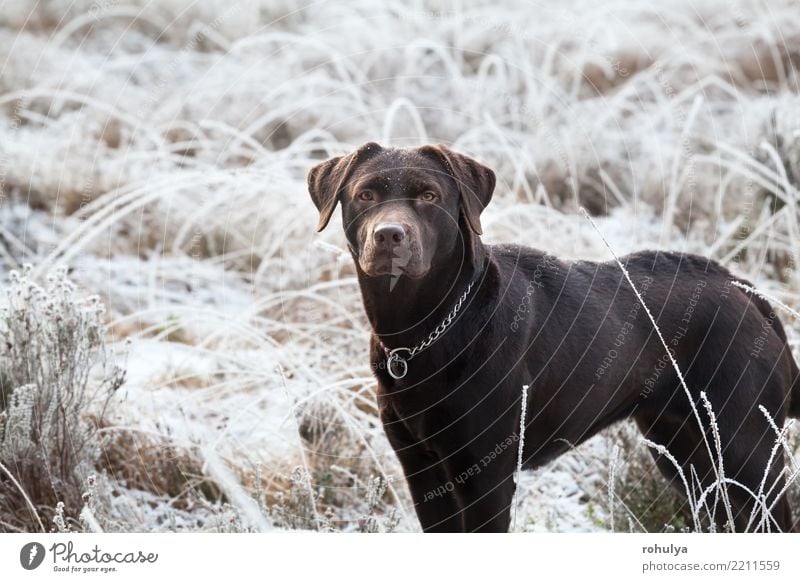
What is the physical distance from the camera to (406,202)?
3.07 m

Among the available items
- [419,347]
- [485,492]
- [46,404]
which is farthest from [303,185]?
[485,492]

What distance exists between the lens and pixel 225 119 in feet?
24.5

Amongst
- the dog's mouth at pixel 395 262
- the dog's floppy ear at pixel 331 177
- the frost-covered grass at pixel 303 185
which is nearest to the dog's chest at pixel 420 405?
the dog's mouth at pixel 395 262

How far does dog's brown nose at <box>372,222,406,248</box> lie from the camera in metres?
2.84

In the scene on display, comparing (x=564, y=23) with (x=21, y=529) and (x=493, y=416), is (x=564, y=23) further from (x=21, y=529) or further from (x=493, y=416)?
(x=21, y=529)

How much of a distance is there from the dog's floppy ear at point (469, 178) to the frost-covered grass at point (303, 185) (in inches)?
32.0

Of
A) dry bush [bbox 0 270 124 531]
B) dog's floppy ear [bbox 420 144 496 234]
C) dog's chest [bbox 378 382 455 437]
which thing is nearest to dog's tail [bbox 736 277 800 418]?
dog's floppy ear [bbox 420 144 496 234]

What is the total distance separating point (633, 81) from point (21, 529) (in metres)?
5.74

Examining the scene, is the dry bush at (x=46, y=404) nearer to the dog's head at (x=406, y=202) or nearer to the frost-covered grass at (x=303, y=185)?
the frost-covered grass at (x=303, y=185)

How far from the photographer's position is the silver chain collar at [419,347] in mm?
3141

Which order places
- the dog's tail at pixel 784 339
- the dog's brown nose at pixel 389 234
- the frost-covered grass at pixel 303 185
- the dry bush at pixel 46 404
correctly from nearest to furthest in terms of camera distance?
1. the dog's brown nose at pixel 389 234
2. the dog's tail at pixel 784 339
3. the dry bush at pixel 46 404
4. the frost-covered grass at pixel 303 185

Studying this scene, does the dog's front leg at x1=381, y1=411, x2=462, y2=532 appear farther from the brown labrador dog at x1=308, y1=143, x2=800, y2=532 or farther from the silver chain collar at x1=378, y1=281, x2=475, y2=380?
the silver chain collar at x1=378, y1=281, x2=475, y2=380

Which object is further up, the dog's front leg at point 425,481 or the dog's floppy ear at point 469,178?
the dog's floppy ear at point 469,178

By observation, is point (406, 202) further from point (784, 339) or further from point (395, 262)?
point (784, 339)
